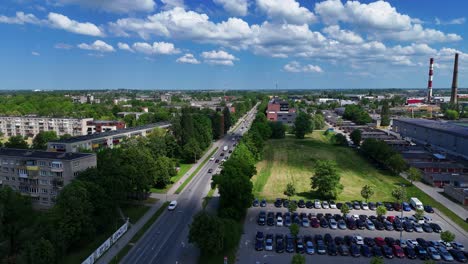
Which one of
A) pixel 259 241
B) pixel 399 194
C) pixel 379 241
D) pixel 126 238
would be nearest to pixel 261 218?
pixel 259 241

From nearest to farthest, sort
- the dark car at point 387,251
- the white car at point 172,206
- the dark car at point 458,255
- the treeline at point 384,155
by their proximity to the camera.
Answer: the dark car at point 458,255, the dark car at point 387,251, the white car at point 172,206, the treeline at point 384,155

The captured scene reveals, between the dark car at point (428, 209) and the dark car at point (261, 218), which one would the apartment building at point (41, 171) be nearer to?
the dark car at point (261, 218)

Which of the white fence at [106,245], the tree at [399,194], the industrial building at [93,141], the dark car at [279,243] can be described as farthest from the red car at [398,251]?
the industrial building at [93,141]

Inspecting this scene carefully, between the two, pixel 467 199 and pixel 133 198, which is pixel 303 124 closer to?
pixel 467 199

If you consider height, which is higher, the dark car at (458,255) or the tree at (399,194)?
the tree at (399,194)

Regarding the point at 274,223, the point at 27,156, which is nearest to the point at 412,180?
the point at 274,223
